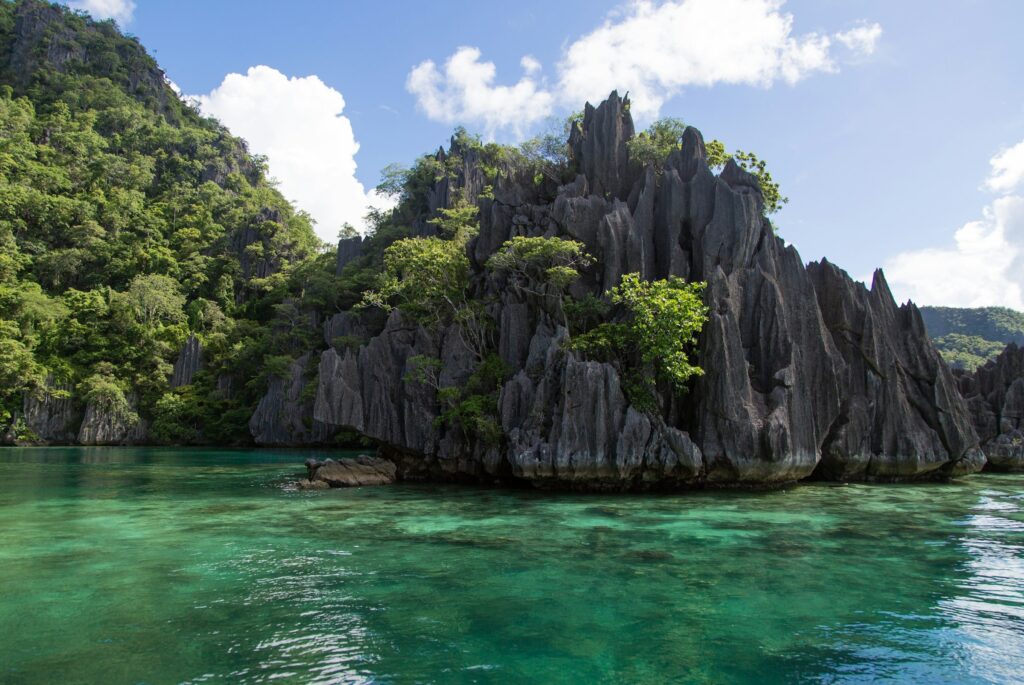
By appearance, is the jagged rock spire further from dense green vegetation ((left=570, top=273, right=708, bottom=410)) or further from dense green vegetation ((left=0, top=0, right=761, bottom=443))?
dense green vegetation ((left=570, top=273, right=708, bottom=410))

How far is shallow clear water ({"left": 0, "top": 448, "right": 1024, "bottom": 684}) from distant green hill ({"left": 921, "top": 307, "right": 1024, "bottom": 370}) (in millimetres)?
78921

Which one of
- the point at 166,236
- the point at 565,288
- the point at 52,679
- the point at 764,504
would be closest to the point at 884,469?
the point at 764,504

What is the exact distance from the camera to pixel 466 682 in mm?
7016

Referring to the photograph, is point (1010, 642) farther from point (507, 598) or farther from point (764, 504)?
point (764, 504)

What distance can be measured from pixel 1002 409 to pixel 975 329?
74.6 meters

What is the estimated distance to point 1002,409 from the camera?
3641cm

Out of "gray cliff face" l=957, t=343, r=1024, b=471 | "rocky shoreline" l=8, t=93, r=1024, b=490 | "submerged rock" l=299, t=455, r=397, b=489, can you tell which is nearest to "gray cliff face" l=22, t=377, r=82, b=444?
"rocky shoreline" l=8, t=93, r=1024, b=490

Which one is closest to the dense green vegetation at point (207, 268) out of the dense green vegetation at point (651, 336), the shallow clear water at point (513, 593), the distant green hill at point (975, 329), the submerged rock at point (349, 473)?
the dense green vegetation at point (651, 336)

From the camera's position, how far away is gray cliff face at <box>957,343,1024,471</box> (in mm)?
35406

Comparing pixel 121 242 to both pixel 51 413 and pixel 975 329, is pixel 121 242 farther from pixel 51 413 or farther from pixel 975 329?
pixel 975 329

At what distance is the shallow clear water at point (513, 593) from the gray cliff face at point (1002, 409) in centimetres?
1886

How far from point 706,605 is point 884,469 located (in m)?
21.1

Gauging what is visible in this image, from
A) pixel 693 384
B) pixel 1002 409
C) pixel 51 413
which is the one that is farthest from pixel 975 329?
pixel 51 413

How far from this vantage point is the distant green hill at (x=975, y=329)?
85.8m
